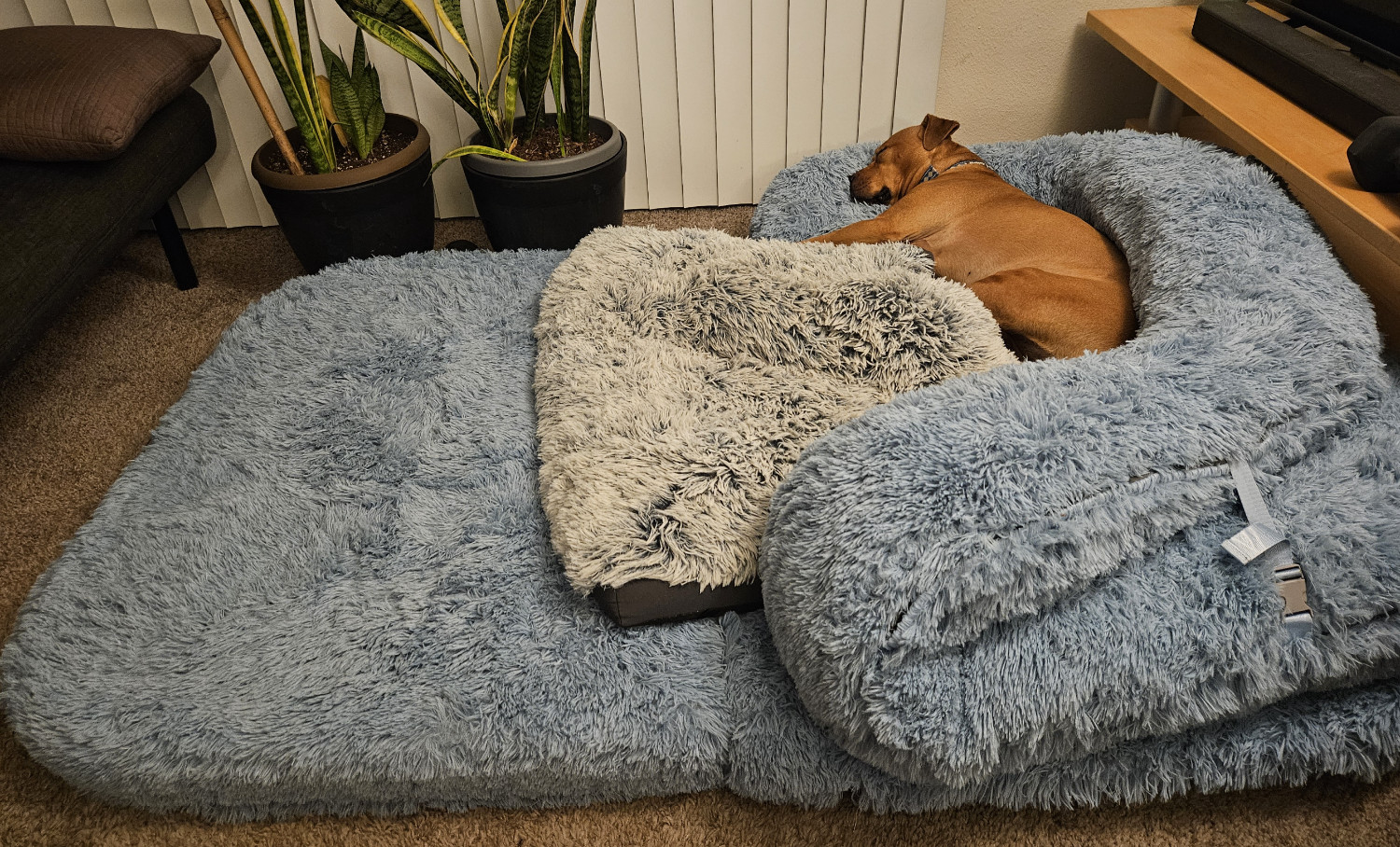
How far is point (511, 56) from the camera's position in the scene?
1.77 metres

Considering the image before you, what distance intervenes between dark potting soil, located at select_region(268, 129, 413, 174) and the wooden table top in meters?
1.56

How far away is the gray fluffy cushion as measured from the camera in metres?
1.07

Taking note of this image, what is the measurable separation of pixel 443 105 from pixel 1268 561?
1.96 metres

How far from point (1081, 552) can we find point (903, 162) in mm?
1137

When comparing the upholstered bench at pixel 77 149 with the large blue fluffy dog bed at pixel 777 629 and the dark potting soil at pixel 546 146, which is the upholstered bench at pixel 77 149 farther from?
the dark potting soil at pixel 546 146

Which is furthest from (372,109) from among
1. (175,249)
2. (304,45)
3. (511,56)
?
(175,249)

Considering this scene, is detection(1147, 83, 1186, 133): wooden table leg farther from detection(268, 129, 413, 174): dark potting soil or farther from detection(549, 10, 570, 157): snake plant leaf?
detection(268, 129, 413, 174): dark potting soil

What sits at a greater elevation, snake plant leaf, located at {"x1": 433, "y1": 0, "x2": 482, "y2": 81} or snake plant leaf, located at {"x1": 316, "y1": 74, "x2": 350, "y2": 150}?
snake plant leaf, located at {"x1": 433, "y1": 0, "x2": 482, "y2": 81}

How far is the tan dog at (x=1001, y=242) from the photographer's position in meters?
1.31

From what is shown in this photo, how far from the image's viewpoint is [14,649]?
105cm

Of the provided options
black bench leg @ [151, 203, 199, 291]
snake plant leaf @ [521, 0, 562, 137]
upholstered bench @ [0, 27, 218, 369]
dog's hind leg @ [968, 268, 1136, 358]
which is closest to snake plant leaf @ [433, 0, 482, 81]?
snake plant leaf @ [521, 0, 562, 137]

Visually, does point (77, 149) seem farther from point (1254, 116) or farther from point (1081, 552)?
point (1254, 116)

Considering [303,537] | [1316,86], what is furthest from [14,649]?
[1316,86]

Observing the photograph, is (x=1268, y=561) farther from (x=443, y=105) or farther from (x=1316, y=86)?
(x=443, y=105)
